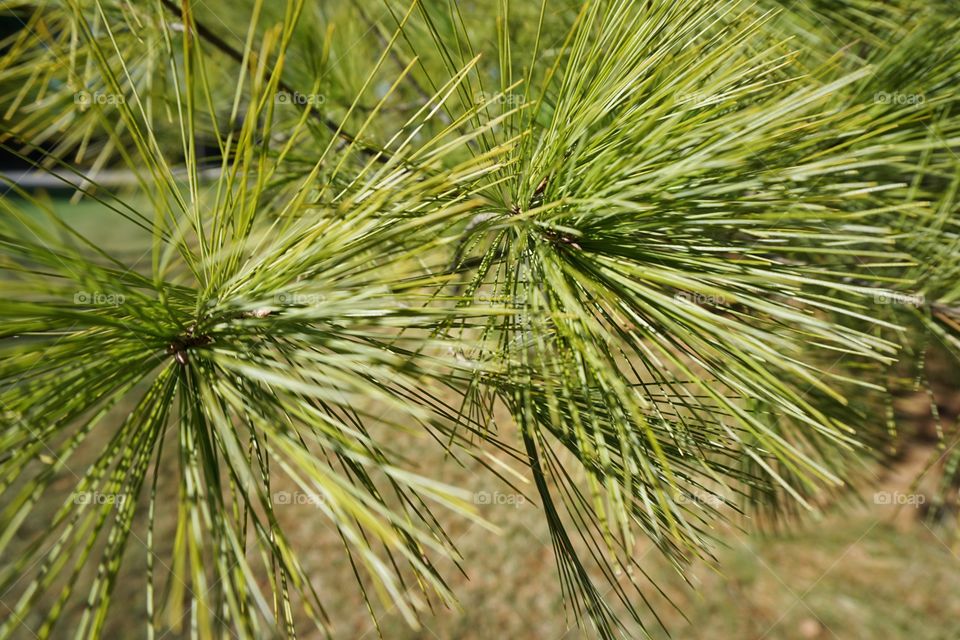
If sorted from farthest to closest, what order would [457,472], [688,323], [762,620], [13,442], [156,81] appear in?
1. [457,472]
2. [762,620]
3. [156,81]
4. [688,323]
5. [13,442]

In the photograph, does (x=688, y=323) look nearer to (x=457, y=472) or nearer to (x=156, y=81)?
(x=156, y=81)

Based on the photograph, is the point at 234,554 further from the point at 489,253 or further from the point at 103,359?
the point at 489,253

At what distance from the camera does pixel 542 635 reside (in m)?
1.69

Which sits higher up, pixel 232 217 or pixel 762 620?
pixel 232 217

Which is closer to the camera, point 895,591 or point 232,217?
point 232,217

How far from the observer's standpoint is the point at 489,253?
1.62 feet

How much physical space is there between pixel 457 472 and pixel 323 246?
6.78ft

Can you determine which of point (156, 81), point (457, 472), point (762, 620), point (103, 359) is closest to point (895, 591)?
point (762, 620)

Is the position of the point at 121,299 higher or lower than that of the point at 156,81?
lower

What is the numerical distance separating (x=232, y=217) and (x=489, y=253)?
21 cm

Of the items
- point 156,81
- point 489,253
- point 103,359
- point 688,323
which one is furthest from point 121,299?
point 156,81

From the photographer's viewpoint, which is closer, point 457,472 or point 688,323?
point 688,323

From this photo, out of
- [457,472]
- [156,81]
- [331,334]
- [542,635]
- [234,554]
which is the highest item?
[156,81]

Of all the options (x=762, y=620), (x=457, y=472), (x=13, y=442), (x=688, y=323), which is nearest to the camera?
(x=13, y=442)
